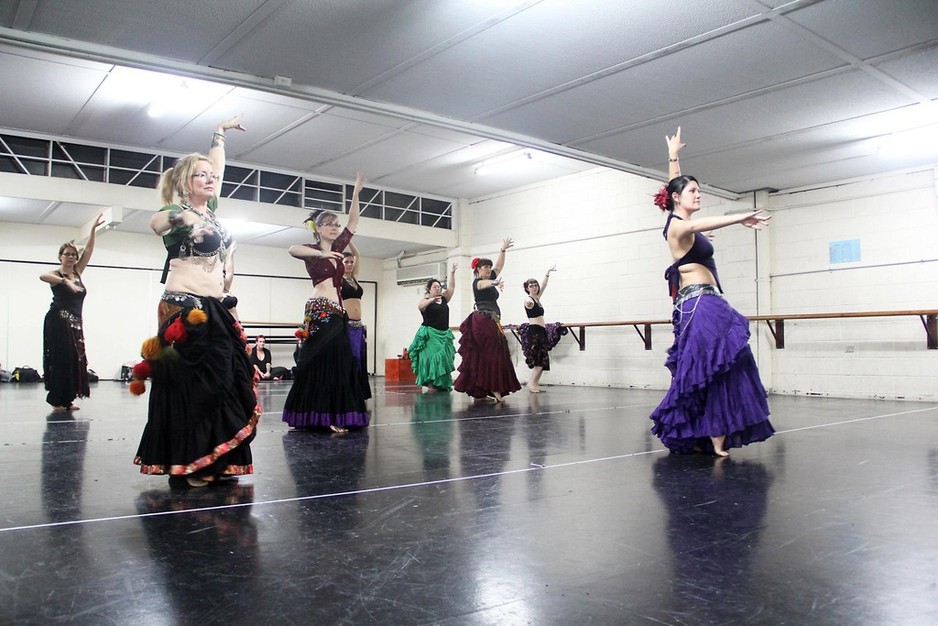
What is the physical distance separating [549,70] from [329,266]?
2.32 m

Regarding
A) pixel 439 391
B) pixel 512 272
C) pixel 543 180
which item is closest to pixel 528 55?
pixel 439 391

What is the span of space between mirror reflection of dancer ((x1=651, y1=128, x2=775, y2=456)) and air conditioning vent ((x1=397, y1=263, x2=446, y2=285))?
33.5ft

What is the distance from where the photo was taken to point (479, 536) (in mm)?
2102

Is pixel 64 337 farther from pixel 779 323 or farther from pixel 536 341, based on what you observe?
pixel 779 323

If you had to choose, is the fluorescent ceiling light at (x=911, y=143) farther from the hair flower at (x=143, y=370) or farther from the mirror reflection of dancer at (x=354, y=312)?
the hair flower at (x=143, y=370)

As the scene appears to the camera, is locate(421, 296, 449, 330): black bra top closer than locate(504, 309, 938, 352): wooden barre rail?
No

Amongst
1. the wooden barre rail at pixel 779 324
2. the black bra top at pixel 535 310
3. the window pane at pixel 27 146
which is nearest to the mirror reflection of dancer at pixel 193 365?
the black bra top at pixel 535 310

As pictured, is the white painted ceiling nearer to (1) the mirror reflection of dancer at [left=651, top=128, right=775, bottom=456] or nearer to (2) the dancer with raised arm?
(1) the mirror reflection of dancer at [left=651, top=128, right=775, bottom=456]

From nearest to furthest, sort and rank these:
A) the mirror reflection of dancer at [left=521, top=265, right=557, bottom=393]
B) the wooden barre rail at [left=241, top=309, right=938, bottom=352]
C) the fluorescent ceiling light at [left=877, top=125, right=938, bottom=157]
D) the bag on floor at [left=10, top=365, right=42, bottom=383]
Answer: the fluorescent ceiling light at [left=877, top=125, right=938, bottom=157], the wooden barre rail at [left=241, top=309, right=938, bottom=352], the mirror reflection of dancer at [left=521, top=265, right=557, bottom=393], the bag on floor at [left=10, top=365, right=42, bottom=383]

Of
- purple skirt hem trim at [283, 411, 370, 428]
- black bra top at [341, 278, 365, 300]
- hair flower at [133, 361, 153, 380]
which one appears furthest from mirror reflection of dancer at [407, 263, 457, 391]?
hair flower at [133, 361, 153, 380]

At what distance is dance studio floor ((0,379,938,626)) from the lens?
1.53m

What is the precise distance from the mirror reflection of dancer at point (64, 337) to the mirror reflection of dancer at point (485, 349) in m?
3.69

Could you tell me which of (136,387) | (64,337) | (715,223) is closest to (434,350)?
(64,337)

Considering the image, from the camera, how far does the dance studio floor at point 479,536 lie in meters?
1.53
